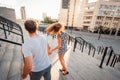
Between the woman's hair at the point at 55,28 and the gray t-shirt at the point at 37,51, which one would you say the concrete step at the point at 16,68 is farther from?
the woman's hair at the point at 55,28

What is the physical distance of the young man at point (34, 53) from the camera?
1.39 metres

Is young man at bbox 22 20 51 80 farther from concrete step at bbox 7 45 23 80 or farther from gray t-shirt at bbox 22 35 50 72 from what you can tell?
concrete step at bbox 7 45 23 80

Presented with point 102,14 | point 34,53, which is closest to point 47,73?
point 34,53

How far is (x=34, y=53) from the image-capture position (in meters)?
1.51

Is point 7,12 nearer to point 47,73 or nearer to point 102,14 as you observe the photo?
point 47,73

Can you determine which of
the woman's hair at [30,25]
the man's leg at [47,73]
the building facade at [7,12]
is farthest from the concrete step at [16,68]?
the building facade at [7,12]

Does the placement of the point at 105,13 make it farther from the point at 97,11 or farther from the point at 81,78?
the point at 81,78

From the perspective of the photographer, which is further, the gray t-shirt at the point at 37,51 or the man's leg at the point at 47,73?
the man's leg at the point at 47,73

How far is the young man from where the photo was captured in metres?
1.39

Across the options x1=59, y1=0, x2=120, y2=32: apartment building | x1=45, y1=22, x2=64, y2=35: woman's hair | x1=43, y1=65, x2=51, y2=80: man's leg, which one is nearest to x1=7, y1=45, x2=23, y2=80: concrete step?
x1=43, y1=65, x2=51, y2=80: man's leg

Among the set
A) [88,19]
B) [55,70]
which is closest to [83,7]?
[88,19]

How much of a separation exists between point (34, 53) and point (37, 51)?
2.2 inches

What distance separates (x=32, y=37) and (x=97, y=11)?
47929mm

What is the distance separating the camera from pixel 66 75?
10.7 feet
